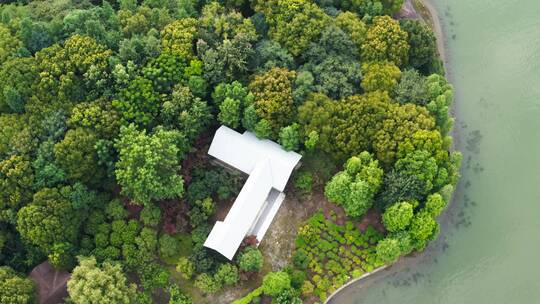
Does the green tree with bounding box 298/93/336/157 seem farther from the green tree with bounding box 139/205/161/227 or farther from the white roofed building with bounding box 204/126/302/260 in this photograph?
the green tree with bounding box 139/205/161/227

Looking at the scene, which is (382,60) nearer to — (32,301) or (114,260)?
(114,260)

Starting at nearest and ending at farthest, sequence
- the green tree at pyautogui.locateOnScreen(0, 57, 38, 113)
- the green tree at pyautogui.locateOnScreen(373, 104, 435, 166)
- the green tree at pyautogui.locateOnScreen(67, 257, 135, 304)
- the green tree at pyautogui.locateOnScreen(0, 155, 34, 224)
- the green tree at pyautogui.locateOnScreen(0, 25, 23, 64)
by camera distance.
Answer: the green tree at pyautogui.locateOnScreen(67, 257, 135, 304) → the green tree at pyautogui.locateOnScreen(0, 155, 34, 224) → the green tree at pyautogui.locateOnScreen(373, 104, 435, 166) → the green tree at pyautogui.locateOnScreen(0, 57, 38, 113) → the green tree at pyautogui.locateOnScreen(0, 25, 23, 64)

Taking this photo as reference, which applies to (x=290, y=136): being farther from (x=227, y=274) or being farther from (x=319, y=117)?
(x=227, y=274)

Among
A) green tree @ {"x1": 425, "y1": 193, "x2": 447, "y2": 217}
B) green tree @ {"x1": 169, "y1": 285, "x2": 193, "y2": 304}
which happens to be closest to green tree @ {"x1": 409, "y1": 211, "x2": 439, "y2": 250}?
green tree @ {"x1": 425, "y1": 193, "x2": 447, "y2": 217}

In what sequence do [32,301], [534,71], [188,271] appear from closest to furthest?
[32,301], [188,271], [534,71]

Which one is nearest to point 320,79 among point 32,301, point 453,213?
point 453,213

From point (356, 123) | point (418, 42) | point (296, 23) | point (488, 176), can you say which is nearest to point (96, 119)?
point (296, 23)
